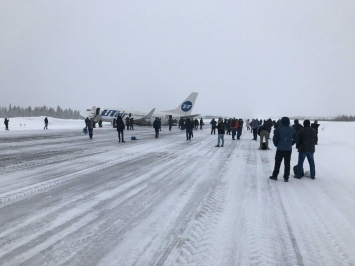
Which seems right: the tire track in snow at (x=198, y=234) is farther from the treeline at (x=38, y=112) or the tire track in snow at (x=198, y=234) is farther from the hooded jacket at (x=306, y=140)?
the treeline at (x=38, y=112)

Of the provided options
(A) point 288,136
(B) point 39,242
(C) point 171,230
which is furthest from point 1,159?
(A) point 288,136

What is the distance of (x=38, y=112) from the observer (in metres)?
160

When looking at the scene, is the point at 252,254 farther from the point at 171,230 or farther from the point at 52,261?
the point at 52,261

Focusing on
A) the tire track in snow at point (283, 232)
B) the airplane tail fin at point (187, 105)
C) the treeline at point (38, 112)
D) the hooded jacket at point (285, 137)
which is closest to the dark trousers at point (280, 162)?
the hooded jacket at point (285, 137)

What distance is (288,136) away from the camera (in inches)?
321

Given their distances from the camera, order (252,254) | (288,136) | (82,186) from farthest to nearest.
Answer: (288,136) < (82,186) < (252,254)

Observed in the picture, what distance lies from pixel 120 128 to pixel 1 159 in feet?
29.3

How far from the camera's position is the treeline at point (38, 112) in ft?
508

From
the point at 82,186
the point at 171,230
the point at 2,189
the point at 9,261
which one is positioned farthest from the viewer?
the point at 82,186

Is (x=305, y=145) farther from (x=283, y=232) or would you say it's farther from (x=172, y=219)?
(x=172, y=219)

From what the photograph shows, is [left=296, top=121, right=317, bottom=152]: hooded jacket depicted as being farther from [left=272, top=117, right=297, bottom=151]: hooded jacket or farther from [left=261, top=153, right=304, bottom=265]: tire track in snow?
[left=261, top=153, right=304, bottom=265]: tire track in snow

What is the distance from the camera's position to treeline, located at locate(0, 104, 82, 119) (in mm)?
154875

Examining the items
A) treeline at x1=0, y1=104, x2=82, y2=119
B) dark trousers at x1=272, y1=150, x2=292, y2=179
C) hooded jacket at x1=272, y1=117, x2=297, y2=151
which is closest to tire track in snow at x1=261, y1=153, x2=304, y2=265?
dark trousers at x1=272, y1=150, x2=292, y2=179

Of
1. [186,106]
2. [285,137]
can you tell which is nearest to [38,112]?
[186,106]
